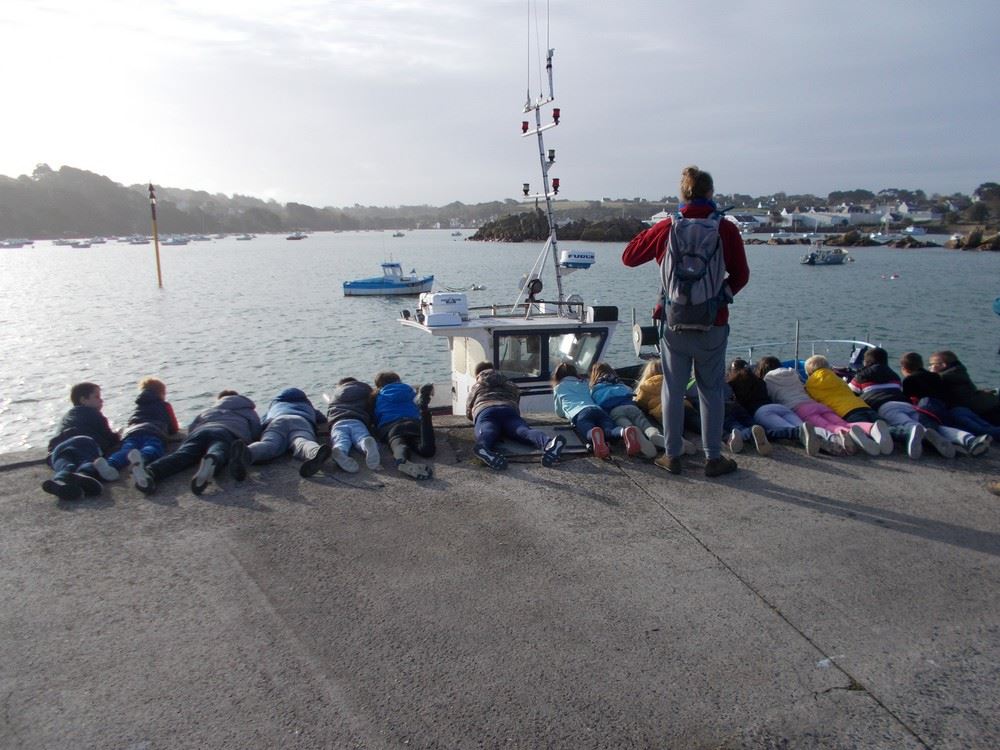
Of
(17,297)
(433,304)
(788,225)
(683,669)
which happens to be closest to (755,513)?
(683,669)

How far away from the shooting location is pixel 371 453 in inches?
238

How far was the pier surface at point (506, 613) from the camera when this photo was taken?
9.85ft

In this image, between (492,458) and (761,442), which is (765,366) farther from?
(492,458)

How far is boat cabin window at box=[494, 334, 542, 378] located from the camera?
10328 mm

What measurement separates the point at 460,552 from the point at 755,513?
2073 millimetres

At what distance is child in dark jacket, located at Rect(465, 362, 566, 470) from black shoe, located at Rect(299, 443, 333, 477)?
123cm

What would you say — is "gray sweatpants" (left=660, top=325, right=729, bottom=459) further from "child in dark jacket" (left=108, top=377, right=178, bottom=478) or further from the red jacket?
"child in dark jacket" (left=108, top=377, right=178, bottom=478)

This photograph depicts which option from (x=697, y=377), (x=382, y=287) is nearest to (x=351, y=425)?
(x=697, y=377)

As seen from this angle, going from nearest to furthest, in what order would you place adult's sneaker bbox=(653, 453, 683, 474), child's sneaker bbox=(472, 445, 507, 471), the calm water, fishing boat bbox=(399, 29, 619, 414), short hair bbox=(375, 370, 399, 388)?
adult's sneaker bbox=(653, 453, 683, 474)
child's sneaker bbox=(472, 445, 507, 471)
short hair bbox=(375, 370, 399, 388)
fishing boat bbox=(399, 29, 619, 414)
the calm water

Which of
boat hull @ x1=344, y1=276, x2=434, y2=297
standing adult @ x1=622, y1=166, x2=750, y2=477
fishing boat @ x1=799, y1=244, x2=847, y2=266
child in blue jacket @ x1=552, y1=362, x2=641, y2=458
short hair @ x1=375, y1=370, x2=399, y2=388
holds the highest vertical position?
standing adult @ x1=622, y1=166, x2=750, y2=477

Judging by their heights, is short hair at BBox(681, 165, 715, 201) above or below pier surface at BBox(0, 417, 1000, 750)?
above

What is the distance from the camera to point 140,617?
149 inches

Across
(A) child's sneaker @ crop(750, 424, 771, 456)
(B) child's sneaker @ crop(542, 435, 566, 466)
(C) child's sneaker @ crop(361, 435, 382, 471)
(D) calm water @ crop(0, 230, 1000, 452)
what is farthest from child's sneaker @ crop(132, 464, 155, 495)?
(D) calm water @ crop(0, 230, 1000, 452)

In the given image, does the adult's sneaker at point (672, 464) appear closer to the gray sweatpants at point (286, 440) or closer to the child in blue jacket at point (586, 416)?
the child in blue jacket at point (586, 416)
